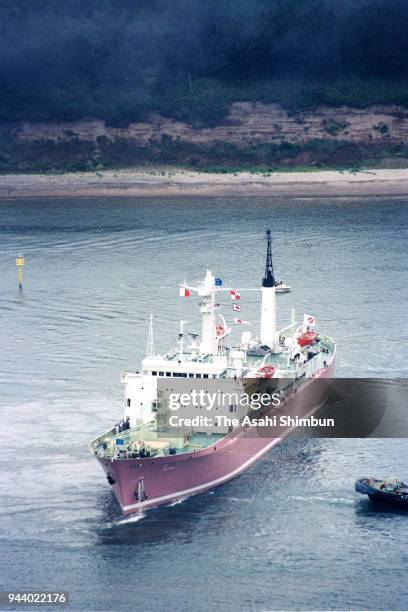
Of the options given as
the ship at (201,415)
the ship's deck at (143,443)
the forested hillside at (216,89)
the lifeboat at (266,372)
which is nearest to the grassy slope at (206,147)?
the forested hillside at (216,89)

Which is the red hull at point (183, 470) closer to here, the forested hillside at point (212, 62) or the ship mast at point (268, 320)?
the ship mast at point (268, 320)

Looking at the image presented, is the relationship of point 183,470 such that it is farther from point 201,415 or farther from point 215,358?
point 215,358

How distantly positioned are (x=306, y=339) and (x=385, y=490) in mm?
18701

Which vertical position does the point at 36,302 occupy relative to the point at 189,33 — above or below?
below

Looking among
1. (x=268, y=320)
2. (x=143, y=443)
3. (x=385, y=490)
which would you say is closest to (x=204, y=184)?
(x=268, y=320)

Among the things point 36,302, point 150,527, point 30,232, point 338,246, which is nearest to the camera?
point 150,527

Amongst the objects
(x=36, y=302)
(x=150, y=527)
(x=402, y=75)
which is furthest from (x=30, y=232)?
(x=150, y=527)

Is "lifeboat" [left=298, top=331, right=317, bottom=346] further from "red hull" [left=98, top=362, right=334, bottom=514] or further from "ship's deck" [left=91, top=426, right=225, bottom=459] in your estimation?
"ship's deck" [left=91, top=426, right=225, bottom=459]

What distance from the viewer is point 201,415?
56.8 m

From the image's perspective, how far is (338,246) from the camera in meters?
117

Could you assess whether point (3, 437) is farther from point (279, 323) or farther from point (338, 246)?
point (338, 246)

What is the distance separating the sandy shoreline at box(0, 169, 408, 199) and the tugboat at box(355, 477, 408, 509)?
103571 mm

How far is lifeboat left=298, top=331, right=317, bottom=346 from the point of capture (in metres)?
69.7

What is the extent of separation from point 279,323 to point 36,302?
19.0 meters
